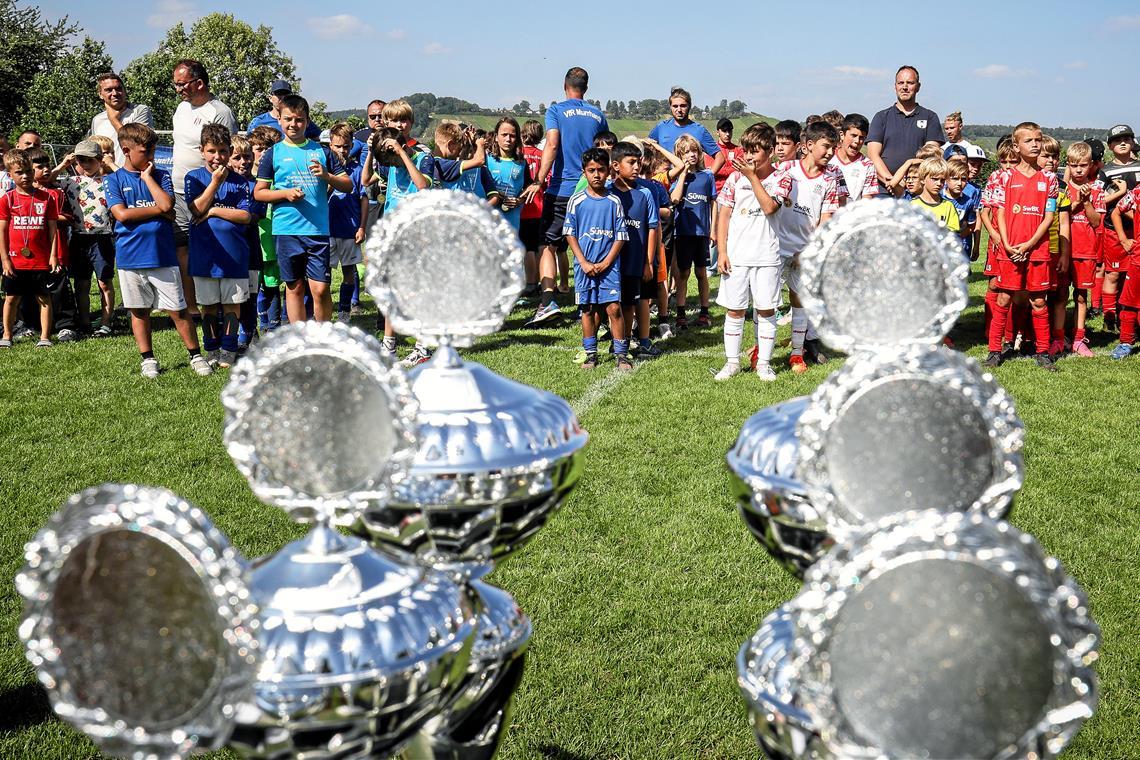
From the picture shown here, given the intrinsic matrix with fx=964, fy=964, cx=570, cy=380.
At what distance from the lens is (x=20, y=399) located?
6668 millimetres

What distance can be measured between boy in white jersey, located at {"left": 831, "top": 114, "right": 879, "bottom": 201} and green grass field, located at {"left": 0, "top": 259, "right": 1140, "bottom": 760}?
1448mm

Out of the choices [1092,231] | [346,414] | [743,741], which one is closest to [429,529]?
[346,414]

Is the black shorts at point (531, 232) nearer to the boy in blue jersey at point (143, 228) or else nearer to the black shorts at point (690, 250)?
the black shorts at point (690, 250)

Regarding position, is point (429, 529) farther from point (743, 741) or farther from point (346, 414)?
point (743, 741)

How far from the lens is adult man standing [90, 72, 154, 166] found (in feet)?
26.8

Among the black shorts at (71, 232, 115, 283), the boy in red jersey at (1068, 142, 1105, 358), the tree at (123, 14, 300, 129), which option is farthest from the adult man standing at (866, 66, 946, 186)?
the tree at (123, 14, 300, 129)

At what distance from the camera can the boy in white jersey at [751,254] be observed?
271 inches

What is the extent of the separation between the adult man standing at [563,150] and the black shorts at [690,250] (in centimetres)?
120

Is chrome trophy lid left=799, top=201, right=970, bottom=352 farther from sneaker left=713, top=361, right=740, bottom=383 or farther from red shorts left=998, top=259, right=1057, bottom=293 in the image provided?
red shorts left=998, top=259, right=1057, bottom=293

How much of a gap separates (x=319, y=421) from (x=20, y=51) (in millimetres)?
50807

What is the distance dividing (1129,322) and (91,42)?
4682 cm

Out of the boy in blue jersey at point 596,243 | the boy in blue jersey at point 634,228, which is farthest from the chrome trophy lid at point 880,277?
the boy in blue jersey at point 634,228

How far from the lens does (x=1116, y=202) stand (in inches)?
336

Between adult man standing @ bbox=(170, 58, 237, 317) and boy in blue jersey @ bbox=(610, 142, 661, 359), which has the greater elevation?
adult man standing @ bbox=(170, 58, 237, 317)
